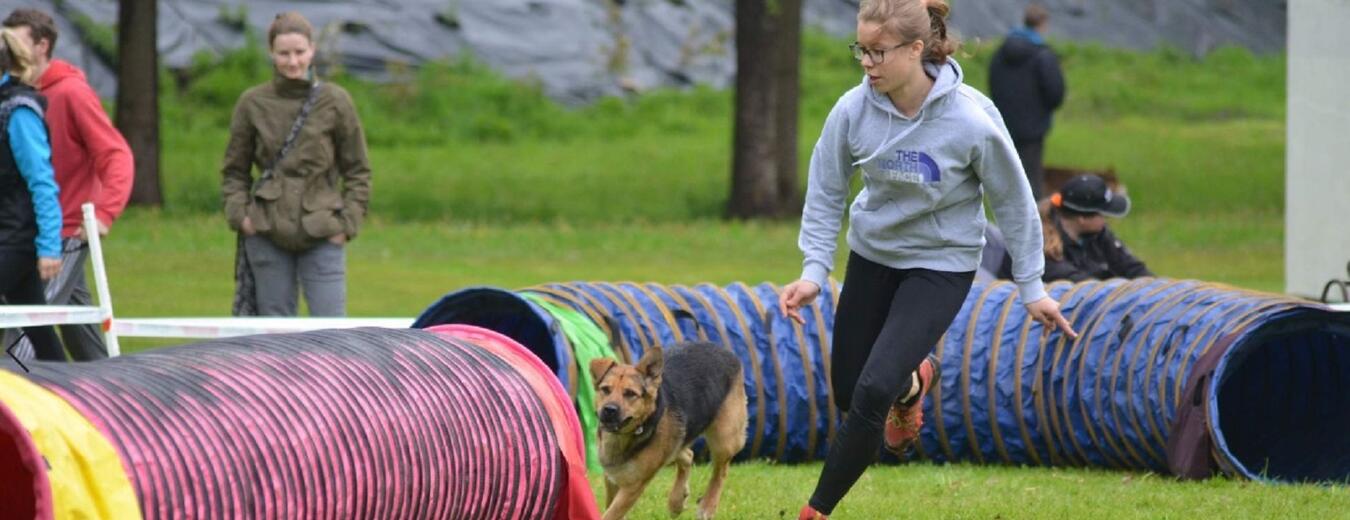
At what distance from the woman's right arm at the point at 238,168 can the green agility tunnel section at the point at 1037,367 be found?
4.41ft

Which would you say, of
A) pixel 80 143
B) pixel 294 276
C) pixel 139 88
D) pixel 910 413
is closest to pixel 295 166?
pixel 294 276

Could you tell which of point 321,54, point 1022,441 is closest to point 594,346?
point 1022,441

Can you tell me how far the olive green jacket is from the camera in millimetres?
8787

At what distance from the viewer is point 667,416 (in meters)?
6.54

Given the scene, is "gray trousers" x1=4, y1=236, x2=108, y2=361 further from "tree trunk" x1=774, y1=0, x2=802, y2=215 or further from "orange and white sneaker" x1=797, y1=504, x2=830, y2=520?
"tree trunk" x1=774, y1=0, x2=802, y2=215

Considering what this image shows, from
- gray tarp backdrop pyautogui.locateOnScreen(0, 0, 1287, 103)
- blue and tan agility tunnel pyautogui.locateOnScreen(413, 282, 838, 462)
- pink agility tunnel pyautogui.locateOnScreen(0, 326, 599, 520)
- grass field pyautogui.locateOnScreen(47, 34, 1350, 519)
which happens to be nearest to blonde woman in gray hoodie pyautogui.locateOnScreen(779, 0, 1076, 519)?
grass field pyautogui.locateOnScreen(47, 34, 1350, 519)

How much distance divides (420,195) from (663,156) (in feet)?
15.9

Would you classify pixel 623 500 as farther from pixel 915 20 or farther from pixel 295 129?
pixel 295 129

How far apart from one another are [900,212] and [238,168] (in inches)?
177

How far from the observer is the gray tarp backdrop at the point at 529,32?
2876 cm

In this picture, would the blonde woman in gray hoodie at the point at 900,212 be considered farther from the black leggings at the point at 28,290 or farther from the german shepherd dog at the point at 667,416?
the black leggings at the point at 28,290

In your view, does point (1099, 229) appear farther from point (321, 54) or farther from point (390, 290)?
point (321, 54)

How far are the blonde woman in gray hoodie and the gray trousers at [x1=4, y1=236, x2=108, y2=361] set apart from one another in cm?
393

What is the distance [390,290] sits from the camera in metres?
14.6
